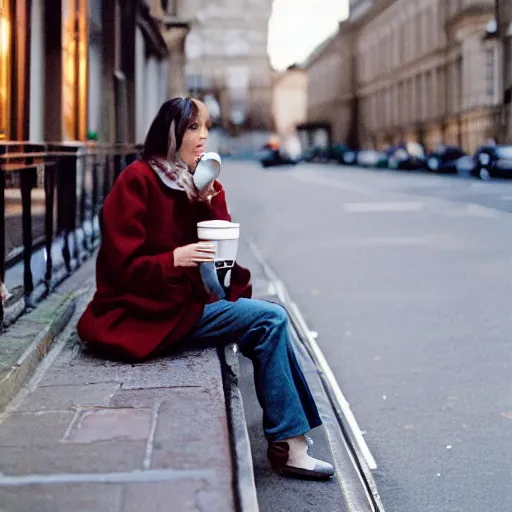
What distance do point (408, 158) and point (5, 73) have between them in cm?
4291

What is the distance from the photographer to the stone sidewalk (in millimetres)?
2725

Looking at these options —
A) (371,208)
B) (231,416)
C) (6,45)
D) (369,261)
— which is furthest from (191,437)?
(371,208)

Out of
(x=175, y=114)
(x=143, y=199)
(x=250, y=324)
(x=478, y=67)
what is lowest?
(x=250, y=324)

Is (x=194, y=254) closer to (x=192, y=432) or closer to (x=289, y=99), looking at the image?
(x=192, y=432)

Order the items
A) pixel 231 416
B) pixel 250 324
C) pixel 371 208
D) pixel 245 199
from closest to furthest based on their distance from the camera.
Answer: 1. pixel 231 416
2. pixel 250 324
3. pixel 371 208
4. pixel 245 199

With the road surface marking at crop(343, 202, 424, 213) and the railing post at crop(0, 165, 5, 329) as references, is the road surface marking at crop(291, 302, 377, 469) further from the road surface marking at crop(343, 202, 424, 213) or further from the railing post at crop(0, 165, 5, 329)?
the road surface marking at crop(343, 202, 424, 213)

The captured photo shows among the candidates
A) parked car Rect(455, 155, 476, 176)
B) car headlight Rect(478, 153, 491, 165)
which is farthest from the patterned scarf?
parked car Rect(455, 155, 476, 176)

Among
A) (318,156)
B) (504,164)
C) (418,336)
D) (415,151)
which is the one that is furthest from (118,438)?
(318,156)

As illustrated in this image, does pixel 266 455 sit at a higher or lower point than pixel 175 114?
lower

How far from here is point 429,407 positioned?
194 inches

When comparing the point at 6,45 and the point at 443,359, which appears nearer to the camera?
the point at 443,359

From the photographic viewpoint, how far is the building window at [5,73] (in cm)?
827

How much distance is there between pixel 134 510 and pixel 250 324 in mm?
1370

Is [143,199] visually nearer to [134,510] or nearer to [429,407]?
[134,510]
